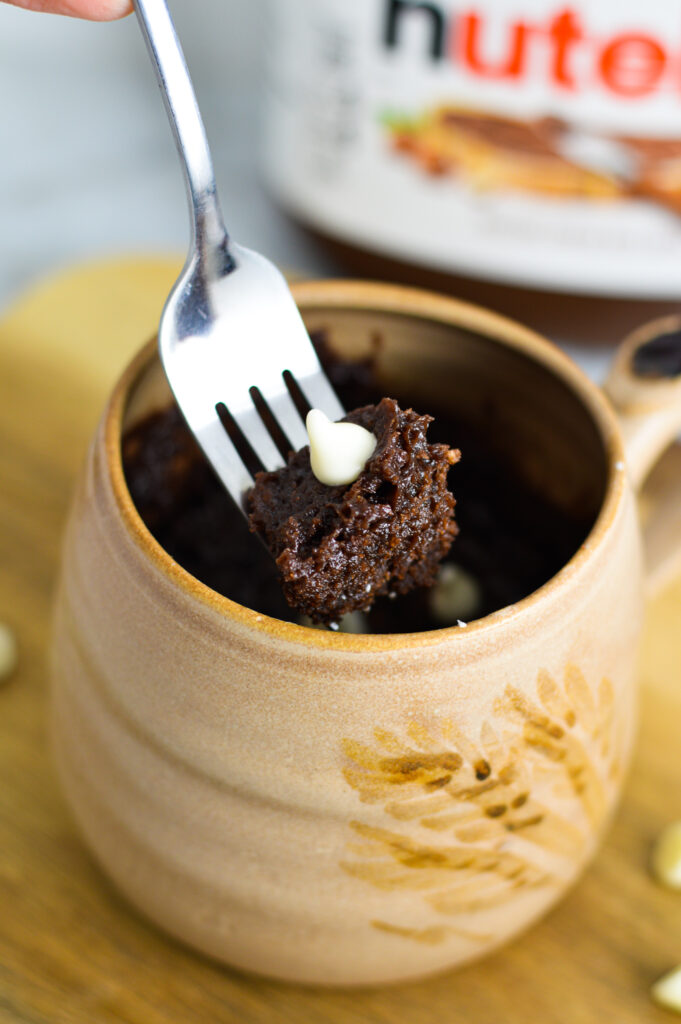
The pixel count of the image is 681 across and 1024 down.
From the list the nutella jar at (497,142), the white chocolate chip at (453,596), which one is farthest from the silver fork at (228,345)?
the nutella jar at (497,142)

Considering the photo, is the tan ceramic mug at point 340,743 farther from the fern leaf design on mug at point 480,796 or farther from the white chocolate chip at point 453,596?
the white chocolate chip at point 453,596

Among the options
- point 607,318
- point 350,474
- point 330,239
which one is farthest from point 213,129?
point 350,474

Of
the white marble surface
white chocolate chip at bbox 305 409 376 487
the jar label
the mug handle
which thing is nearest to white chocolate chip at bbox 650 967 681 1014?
Answer: the mug handle

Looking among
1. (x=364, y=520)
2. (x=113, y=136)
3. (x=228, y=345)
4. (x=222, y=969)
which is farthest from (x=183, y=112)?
(x=113, y=136)

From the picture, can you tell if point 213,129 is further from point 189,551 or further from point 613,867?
point 613,867

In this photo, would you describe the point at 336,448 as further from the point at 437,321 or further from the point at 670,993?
the point at 670,993
